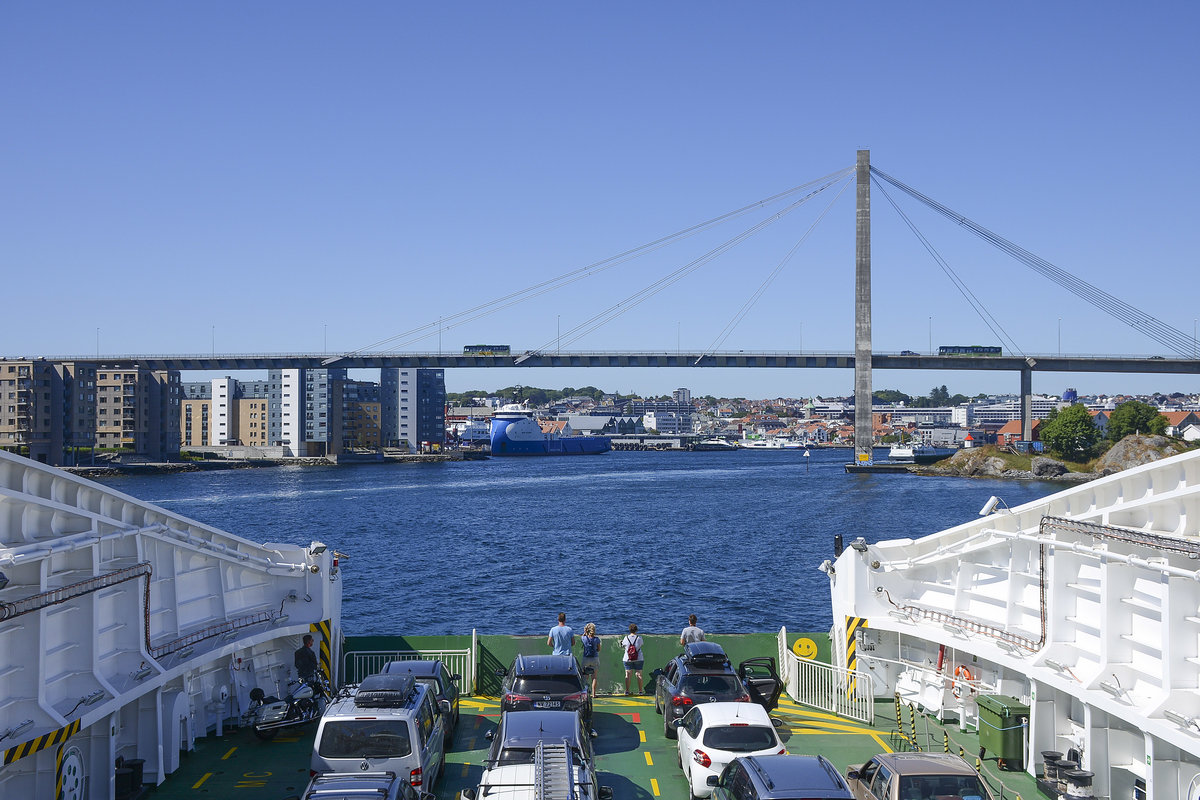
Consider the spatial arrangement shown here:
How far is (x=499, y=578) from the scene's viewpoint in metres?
42.6

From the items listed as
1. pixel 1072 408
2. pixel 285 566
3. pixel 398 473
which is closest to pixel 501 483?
pixel 398 473

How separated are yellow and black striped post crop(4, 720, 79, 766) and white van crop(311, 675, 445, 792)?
7.21ft

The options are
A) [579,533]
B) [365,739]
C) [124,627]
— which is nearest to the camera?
[365,739]

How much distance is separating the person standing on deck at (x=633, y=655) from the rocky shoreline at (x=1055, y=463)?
96059 millimetres

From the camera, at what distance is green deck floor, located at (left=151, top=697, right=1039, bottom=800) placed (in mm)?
10695

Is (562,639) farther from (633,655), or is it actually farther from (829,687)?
(829,687)

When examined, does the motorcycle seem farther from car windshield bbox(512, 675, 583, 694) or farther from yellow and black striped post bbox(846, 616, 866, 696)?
yellow and black striped post bbox(846, 616, 866, 696)

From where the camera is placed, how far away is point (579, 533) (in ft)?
193

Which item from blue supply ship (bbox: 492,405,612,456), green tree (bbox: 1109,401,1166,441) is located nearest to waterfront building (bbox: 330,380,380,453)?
blue supply ship (bbox: 492,405,612,456)

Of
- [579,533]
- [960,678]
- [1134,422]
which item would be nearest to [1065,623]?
[960,678]

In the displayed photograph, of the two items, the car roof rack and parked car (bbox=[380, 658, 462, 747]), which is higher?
the car roof rack

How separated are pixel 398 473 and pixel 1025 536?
124m

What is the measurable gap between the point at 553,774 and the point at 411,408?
558 feet

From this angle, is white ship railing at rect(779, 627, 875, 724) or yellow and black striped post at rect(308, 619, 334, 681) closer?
white ship railing at rect(779, 627, 875, 724)
